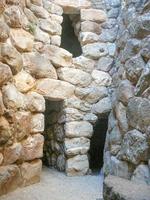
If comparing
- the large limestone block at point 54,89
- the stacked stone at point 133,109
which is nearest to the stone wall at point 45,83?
the large limestone block at point 54,89

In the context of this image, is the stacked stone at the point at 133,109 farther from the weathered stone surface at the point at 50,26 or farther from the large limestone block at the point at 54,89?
the weathered stone surface at the point at 50,26

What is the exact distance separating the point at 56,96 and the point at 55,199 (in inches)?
51.9

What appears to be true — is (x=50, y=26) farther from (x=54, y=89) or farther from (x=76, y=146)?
(x=76, y=146)

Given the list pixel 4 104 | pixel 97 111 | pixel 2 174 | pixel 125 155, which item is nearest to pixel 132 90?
pixel 125 155

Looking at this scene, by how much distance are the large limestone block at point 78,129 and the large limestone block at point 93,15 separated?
1494 mm

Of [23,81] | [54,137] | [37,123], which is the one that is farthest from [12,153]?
[54,137]

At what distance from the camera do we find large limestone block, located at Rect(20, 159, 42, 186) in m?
3.28

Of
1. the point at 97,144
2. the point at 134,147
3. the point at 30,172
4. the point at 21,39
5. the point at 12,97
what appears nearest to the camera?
the point at 134,147

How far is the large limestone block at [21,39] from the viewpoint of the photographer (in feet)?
11.0

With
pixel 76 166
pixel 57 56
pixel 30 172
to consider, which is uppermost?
pixel 57 56

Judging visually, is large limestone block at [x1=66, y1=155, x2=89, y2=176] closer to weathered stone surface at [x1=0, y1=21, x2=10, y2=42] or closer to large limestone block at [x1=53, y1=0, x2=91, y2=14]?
weathered stone surface at [x1=0, y1=21, x2=10, y2=42]

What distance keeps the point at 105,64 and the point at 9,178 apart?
1.98m

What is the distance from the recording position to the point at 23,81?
11.1 ft

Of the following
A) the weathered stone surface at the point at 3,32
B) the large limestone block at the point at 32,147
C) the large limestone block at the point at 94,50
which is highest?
the weathered stone surface at the point at 3,32
